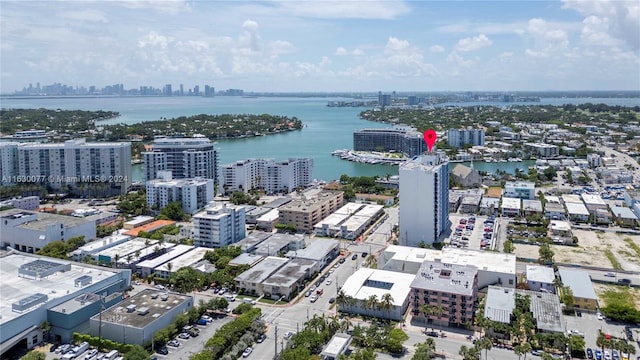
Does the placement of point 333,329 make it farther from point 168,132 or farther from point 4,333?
point 168,132

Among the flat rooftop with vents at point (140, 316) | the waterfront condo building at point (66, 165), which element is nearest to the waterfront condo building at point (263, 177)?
the waterfront condo building at point (66, 165)

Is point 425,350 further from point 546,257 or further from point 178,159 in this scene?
point 178,159

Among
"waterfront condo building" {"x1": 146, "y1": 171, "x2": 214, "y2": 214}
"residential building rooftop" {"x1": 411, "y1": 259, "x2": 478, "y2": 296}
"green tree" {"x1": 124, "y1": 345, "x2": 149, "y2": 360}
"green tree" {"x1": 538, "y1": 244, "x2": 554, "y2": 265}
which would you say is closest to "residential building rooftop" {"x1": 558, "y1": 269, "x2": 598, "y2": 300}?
"green tree" {"x1": 538, "y1": 244, "x2": 554, "y2": 265}

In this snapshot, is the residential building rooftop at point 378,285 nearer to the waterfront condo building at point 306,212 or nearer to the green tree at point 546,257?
the green tree at point 546,257

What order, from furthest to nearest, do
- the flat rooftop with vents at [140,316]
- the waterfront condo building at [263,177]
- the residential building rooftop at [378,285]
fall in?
the waterfront condo building at [263,177]
the residential building rooftop at [378,285]
the flat rooftop with vents at [140,316]

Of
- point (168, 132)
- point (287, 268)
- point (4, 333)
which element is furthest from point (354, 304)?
point (168, 132)

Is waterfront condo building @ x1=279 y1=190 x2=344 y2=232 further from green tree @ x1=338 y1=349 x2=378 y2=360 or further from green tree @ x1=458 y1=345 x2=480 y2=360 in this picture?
green tree @ x1=458 y1=345 x2=480 y2=360
